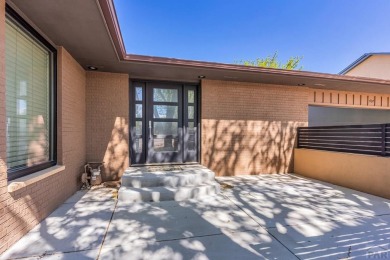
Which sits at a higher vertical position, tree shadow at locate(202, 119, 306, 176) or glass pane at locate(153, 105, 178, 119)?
glass pane at locate(153, 105, 178, 119)

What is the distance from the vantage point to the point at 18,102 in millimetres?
2629

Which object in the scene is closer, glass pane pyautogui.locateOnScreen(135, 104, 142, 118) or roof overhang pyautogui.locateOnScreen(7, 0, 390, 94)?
roof overhang pyautogui.locateOnScreen(7, 0, 390, 94)

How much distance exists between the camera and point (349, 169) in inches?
181

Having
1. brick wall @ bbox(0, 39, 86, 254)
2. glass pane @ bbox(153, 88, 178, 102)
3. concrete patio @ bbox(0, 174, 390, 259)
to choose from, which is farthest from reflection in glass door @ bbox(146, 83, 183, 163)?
concrete patio @ bbox(0, 174, 390, 259)

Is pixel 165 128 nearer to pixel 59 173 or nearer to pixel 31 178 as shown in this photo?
pixel 59 173

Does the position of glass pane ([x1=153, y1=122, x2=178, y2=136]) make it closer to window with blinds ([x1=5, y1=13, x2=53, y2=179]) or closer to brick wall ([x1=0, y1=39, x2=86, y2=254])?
brick wall ([x1=0, y1=39, x2=86, y2=254])

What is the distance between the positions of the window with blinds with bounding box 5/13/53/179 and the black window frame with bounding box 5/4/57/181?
0.05 feet

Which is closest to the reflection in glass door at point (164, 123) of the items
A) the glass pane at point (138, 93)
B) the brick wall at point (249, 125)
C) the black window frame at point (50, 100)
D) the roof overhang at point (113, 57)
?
the glass pane at point (138, 93)

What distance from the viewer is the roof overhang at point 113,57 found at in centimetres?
252

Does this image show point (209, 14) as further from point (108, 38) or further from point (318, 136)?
point (108, 38)

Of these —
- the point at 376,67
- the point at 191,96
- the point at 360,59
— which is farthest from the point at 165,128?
the point at 360,59

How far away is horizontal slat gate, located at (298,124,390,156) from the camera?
413 centimetres

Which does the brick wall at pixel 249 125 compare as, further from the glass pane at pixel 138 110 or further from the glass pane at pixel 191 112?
the glass pane at pixel 138 110

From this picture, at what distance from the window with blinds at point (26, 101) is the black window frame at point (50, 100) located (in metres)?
0.01
